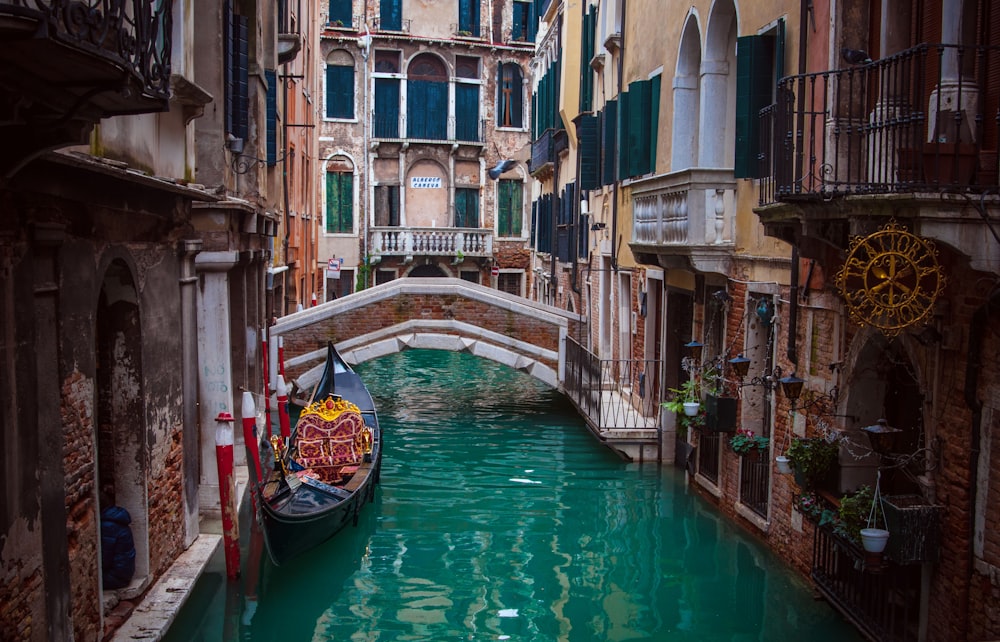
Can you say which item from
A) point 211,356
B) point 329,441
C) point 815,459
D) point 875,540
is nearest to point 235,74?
point 211,356

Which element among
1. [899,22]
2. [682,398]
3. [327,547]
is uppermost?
[899,22]

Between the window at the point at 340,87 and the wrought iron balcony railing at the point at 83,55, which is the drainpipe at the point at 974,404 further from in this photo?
the window at the point at 340,87

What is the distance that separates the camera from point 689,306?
11250 mm

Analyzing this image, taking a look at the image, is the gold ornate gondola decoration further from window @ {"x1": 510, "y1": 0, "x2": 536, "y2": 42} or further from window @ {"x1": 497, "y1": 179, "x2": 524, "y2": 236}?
window @ {"x1": 510, "y1": 0, "x2": 536, "y2": 42}

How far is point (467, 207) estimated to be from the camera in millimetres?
25328

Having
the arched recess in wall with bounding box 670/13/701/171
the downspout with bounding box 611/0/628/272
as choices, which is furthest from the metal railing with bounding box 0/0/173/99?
the downspout with bounding box 611/0/628/272

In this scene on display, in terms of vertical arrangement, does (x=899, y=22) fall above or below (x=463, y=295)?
above

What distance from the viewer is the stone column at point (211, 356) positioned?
27.9 feet

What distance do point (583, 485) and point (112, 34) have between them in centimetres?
776

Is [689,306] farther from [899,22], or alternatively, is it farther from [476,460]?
[899,22]

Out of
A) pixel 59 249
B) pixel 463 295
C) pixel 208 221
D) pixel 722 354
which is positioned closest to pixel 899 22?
pixel 722 354

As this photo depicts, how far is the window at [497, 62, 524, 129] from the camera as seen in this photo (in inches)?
993

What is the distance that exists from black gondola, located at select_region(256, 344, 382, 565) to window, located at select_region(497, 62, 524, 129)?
14.8 meters

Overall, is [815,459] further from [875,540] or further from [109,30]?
[109,30]
